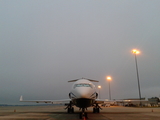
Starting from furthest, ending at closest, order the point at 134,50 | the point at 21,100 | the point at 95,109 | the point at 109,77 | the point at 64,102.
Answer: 1. the point at 109,77
2. the point at 134,50
3. the point at 21,100
4. the point at 95,109
5. the point at 64,102

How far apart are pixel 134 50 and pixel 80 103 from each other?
33.7 meters

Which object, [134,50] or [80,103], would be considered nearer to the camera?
[80,103]

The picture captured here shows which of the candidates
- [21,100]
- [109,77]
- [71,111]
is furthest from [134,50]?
[21,100]

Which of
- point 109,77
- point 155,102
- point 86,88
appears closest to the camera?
point 86,88

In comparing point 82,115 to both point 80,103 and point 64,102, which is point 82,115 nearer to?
point 80,103

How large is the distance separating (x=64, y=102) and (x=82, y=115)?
8.11 meters

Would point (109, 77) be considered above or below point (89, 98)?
above

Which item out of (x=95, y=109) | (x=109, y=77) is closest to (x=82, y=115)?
(x=95, y=109)

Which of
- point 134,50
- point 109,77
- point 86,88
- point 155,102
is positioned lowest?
point 155,102

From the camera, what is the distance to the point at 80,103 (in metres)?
13.9

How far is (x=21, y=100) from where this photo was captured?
997 inches

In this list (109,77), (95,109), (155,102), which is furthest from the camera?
(109,77)

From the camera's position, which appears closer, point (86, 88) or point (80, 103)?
point (80, 103)

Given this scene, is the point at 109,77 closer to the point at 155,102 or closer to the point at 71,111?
the point at 155,102
